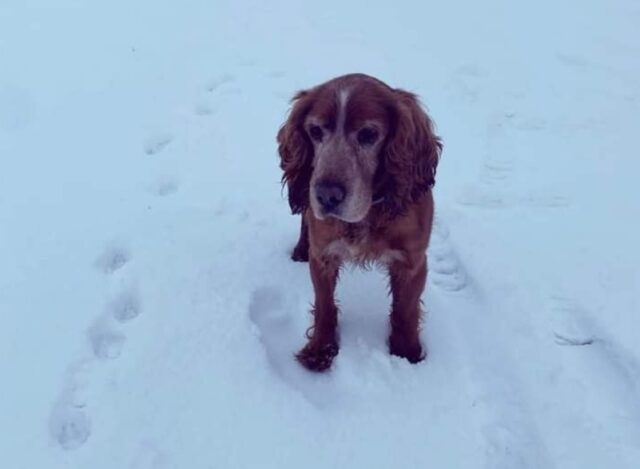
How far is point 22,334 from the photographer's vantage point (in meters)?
2.94

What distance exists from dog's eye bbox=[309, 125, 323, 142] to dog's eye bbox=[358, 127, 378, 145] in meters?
0.15

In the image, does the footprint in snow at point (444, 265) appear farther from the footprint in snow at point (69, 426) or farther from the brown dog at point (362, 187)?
the footprint in snow at point (69, 426)

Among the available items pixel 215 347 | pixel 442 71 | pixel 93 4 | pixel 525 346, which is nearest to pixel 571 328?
pixel 525 346

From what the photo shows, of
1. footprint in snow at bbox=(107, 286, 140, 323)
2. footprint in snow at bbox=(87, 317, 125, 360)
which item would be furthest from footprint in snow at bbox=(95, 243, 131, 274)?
footprint in snow at bbox=(87, 317, 125, 360)

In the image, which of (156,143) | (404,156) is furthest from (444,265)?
(156,143)

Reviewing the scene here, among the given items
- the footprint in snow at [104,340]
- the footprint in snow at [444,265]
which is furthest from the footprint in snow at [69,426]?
the footprint in snow at [444,265]

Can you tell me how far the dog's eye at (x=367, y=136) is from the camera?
2.56m

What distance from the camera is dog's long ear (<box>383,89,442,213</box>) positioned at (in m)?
2.61

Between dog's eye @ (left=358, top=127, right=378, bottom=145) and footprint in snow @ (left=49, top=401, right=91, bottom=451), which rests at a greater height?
dog's eye @ (left=358, top=127, right=378, bottom=145)

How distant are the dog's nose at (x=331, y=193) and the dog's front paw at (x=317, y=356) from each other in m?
0.77

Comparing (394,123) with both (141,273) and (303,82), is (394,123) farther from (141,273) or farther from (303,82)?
(303,82)

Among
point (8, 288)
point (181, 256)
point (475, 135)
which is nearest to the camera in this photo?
point (8, 288)

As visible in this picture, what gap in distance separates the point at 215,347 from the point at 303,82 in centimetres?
275

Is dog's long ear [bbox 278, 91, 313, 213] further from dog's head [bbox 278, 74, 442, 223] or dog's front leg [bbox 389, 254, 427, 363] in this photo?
dog's front leg [bbox 389, 254, 427, 363]
